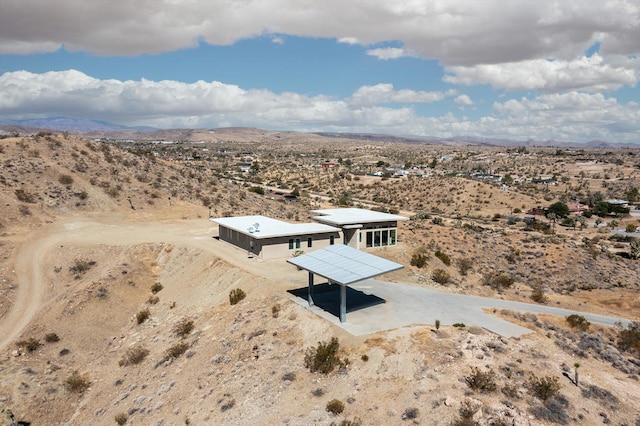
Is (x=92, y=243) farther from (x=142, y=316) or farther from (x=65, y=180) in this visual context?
(x=65, y=180)

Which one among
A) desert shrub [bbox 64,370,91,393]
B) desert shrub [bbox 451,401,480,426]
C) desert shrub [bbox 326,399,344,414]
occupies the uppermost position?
desert shrub [bbox 451,401,480,426]

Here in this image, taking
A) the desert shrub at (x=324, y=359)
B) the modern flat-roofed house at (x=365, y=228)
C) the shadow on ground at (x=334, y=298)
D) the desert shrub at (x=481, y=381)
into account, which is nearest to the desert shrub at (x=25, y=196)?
the modern flat-roofed house at (x=365, y=228)

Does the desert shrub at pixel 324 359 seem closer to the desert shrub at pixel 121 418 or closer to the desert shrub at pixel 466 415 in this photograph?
the desert shrub at pixel 466 415

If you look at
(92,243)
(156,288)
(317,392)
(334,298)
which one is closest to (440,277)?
(334,298)

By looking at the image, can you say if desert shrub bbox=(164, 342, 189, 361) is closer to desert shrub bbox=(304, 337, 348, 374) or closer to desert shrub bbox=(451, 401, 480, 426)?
desert shrub bbox=(304, 337, 348, 374)

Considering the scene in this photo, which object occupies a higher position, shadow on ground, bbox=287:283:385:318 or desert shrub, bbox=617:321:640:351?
shadow on ground, bbox=287:283:385:318

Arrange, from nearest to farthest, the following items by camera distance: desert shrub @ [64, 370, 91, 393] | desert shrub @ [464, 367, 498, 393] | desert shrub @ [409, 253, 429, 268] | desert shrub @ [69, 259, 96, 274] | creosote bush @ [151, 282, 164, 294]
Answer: desert shrub @ [464, 367, 498, 393], desert shrub @ [64, 370, 91, 393], creosote bush @ [151, 282, 164, 294], desert shrub @ [69, 259, 96, 274], desert shrub @ [409, 253, 429, 268]

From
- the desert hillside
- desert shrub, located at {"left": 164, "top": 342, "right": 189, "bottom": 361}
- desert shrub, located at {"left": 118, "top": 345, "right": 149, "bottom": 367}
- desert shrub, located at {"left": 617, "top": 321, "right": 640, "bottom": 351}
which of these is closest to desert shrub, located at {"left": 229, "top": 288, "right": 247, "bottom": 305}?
the desert hillside
